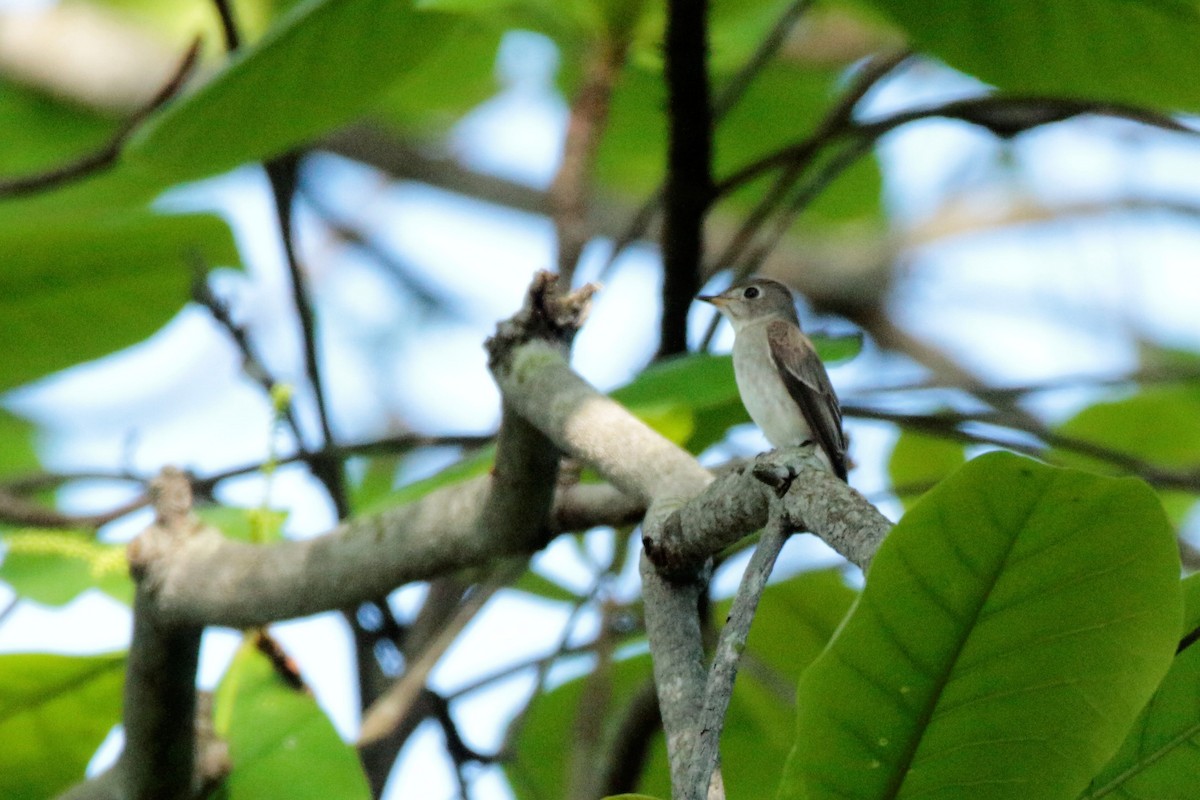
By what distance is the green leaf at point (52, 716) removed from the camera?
247 cm

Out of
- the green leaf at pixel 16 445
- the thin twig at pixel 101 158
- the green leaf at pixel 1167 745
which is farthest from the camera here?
the green leaf at pixel 16 445

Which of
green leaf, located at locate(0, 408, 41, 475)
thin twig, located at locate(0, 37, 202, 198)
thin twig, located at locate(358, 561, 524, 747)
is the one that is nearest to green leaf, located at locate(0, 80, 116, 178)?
green leaf, located at locate(0, 408, 41, 475)

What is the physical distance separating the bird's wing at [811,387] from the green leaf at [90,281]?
49.1 inches

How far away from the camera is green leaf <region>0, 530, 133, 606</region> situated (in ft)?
8.51

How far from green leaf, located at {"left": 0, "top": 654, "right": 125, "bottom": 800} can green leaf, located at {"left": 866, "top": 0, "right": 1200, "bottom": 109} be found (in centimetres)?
186

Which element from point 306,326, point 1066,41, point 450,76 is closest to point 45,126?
point 450,76

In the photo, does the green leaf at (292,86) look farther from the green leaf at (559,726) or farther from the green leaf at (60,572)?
the green leaf at (559,726)

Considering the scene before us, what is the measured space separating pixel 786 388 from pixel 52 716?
1581 mm

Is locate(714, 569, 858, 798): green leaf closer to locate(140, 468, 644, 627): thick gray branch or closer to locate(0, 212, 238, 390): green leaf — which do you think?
locate(140, 468, 644, 627): thick gray branch

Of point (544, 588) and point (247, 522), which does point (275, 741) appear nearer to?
point (247, 522)

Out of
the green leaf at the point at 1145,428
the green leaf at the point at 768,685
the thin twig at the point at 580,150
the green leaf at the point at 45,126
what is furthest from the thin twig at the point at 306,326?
the green leaf at the point at 1145,428

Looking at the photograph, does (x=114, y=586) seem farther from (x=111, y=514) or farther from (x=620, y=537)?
(x=620, y=537)

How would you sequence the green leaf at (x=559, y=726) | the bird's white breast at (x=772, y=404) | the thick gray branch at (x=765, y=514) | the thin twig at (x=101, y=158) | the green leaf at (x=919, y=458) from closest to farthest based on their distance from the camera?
the thick gray branch at (x=765, y=514), the thin twig at (x=101, y=158), the bird's white breast at (x=772, y=404), the green leaf at (x=559, y=726), the green leaf at (x=919, y=458)

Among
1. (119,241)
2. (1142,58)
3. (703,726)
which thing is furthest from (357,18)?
(703,726)
